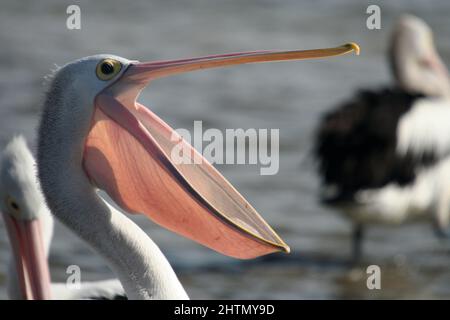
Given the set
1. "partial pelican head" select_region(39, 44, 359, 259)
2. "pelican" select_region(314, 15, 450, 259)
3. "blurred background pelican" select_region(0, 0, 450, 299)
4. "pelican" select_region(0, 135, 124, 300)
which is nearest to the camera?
"partial pelican head" select_region(39, 44, 359, 259)

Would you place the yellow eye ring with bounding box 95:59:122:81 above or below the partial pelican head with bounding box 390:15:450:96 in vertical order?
below

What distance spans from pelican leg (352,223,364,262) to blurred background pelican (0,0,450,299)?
0.09 m

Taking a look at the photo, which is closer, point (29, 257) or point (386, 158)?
point (29, 257)

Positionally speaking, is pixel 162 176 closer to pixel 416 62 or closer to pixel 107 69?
pixel 107 69

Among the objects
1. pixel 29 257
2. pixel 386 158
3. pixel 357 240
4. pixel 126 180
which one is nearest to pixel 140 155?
pixel 126 180

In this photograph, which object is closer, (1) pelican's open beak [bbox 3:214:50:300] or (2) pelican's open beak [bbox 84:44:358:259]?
(2) pelican's open beak [bbox 84:44:358:259]

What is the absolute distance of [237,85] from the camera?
1152 centimetres

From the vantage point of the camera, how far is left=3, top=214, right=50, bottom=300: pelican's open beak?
4.57 metres

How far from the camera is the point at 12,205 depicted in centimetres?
480

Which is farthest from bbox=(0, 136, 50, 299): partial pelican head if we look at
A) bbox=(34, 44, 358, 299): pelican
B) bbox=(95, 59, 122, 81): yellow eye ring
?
bbox=(95, 59, 122, 81): yellow eye ring

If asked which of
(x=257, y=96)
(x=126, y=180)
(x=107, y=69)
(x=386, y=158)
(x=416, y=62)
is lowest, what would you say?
(x=126, y=180)

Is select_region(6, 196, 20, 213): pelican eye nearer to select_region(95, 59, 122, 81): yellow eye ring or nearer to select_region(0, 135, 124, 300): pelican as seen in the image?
select_region(0, 135, 124, 300): pelican

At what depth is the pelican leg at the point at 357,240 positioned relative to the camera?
26.2 ft

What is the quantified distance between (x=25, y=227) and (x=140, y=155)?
136cm
